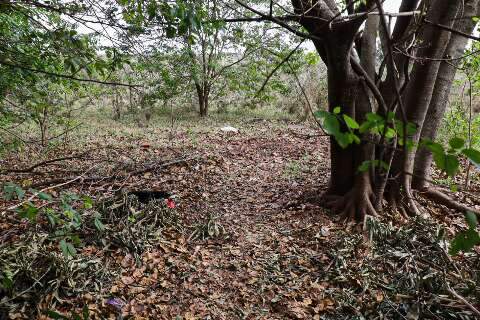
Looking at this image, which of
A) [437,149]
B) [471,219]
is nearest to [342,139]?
[437,149]

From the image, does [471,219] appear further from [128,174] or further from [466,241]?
[128,174]

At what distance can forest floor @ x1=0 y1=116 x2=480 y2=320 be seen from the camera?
2691 millimetres

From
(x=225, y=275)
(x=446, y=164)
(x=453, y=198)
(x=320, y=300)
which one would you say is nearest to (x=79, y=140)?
(x=225, y=275)

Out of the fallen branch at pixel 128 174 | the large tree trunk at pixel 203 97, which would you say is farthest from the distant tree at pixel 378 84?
the large tree trunk at pixel 203 97

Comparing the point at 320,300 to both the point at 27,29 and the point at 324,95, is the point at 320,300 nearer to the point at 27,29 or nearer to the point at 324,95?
the point at 27,29

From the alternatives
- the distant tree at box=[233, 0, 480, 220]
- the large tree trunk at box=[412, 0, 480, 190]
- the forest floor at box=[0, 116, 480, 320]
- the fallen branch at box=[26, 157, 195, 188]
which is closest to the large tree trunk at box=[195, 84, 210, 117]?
the fallen branch at box=[26, 157, 195, 188]

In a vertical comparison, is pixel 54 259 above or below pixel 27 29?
below

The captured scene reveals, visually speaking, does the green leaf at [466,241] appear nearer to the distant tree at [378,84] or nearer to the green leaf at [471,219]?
the green leaf at [471,219]

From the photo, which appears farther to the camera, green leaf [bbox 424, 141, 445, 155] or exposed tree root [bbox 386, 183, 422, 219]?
exposed tree root [bbox 386, 183, 422, 219]

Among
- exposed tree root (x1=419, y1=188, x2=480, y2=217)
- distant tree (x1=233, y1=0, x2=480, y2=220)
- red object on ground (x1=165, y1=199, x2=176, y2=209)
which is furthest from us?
red object on ground (x1=165, y1=199, x2=176, y2=209)

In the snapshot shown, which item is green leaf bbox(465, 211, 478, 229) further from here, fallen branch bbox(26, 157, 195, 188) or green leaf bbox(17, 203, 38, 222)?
fallen branch bbox(26, 157, 195, 188)

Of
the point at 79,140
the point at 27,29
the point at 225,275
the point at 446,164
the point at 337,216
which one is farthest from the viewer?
the point at 79,140

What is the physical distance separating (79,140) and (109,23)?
260 inches

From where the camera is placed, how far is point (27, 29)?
3529mm
